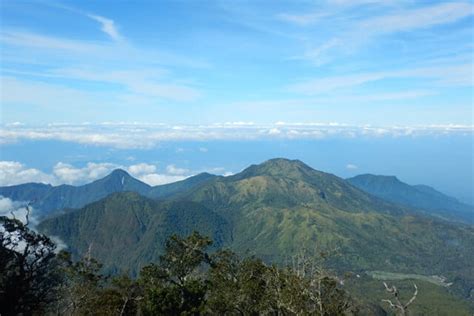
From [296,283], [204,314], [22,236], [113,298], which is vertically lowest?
[204,314]

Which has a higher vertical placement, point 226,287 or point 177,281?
point 226,287

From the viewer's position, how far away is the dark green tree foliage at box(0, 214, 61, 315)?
38812 millimetres

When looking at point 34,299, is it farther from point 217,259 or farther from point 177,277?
point 217,259

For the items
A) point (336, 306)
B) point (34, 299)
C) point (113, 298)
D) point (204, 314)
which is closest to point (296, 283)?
point (336, 306)

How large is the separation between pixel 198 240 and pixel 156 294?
11.9 meters

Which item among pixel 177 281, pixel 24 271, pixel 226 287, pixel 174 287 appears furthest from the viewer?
pixel 177 281

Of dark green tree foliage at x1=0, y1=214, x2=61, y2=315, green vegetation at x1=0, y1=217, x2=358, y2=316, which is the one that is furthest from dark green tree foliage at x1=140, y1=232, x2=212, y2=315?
dark green tree foliage at x1=0, y1=214, x2=61, y2=315

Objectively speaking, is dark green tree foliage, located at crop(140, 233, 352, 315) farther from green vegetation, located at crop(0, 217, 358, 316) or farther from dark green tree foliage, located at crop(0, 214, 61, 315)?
dark green tree foliage, located at crop(0, 214, 61, 315)

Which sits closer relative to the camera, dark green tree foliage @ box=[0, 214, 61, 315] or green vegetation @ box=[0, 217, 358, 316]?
dark green tree foliage @ box=[0, 214, 61, 315]

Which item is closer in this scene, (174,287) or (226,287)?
(174,287)

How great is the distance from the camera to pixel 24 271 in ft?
131

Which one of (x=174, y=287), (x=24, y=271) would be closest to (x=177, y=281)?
(x=174, y=287)

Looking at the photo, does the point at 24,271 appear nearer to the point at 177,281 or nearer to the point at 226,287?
the point at 177,281

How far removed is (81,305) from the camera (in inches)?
1777
